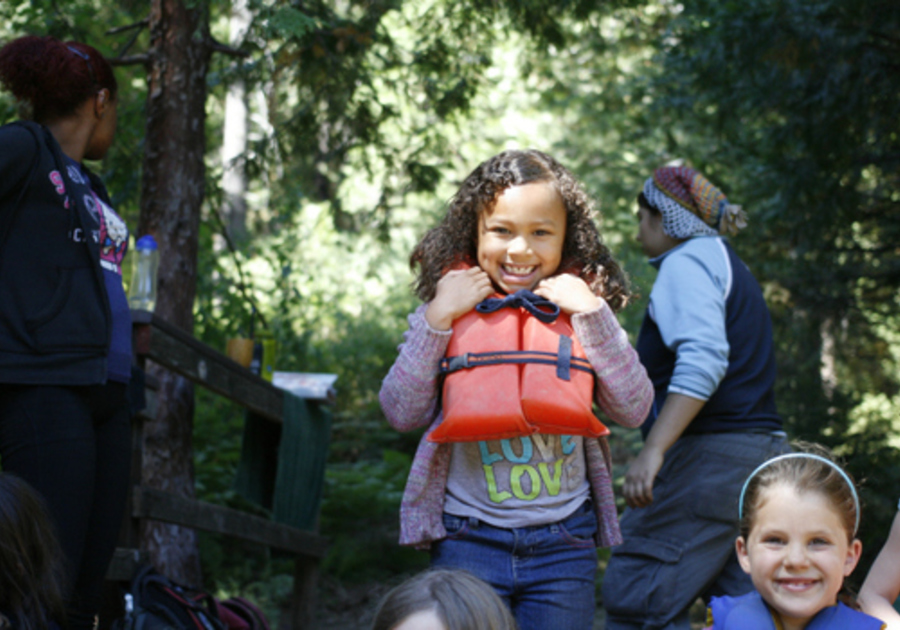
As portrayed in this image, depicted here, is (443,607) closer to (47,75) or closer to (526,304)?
(526,304)

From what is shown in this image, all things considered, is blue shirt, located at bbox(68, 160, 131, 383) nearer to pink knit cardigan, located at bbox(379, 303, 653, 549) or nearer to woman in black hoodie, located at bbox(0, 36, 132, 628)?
woman in black hoodie, located at bbox(0, 36, 132, 628)

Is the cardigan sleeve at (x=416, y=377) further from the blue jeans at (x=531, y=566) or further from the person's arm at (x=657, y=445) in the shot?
the person's arm at (x=657, y=445)

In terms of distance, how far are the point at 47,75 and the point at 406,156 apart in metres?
4.13

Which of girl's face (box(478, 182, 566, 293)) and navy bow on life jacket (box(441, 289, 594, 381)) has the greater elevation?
girl's face (box(478, 182, 566, 293))

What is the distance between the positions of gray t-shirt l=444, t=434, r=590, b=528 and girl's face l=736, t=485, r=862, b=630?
1.69 ft

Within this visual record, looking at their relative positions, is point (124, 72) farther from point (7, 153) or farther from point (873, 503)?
point (873, 503)

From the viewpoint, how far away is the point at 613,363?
2.44 meters

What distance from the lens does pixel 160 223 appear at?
16.1 ft

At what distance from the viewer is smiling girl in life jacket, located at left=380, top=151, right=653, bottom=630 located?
2350 millimetres

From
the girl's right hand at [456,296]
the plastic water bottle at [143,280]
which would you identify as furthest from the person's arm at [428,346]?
the plastic water bottle at [143,280]

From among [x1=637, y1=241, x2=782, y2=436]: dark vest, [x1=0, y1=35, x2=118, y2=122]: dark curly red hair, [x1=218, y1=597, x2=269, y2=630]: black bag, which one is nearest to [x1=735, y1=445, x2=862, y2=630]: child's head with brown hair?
[x1=637, y1=241, x2=782, y2=436]: dark vest

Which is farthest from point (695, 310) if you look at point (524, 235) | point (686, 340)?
point (524, 235)

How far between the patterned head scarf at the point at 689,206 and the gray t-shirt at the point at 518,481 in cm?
117

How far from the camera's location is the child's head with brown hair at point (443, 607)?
168cm
